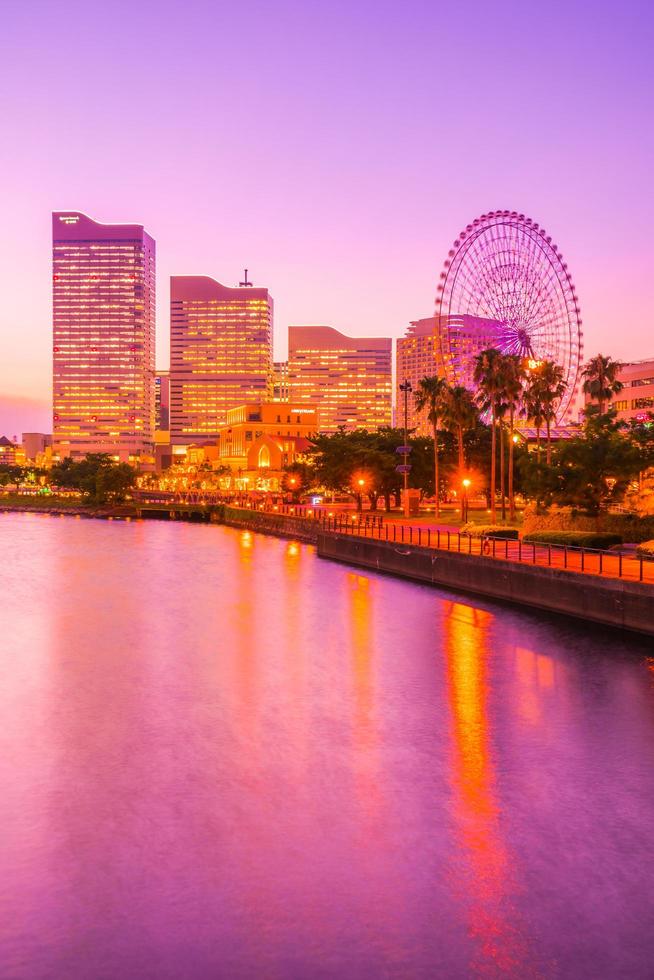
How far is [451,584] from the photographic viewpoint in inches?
2101

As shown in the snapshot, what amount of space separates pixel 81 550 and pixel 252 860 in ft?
261

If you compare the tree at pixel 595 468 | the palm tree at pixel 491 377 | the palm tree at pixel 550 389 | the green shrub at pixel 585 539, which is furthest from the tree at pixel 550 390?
the green shrub at pixel 585 539

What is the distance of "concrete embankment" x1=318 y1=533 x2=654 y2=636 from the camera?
3522 cm

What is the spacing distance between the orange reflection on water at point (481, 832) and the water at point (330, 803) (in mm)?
62

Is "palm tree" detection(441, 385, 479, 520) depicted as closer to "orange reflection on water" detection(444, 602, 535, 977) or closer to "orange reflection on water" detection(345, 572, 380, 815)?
"orange reflection on water" detection(345, 572, 380, 815)

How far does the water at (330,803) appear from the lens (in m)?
12.8

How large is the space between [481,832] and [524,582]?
92.4 ft

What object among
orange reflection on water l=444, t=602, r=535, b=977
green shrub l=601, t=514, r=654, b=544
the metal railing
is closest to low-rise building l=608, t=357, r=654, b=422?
the metal railing

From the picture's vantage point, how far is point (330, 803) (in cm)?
1877

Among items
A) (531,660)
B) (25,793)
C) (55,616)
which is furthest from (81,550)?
(25,793)

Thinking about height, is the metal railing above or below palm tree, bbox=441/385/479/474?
below

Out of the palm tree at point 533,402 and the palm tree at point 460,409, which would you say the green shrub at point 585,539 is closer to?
the palm tree at point 533,402

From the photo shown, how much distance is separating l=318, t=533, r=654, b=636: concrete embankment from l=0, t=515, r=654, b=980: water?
1038 millimetres

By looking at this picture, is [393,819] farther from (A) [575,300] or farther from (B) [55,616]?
(A) [575,300]
